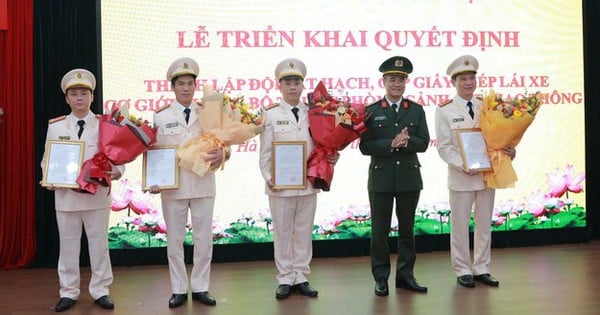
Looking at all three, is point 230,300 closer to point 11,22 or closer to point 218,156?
point 218,156

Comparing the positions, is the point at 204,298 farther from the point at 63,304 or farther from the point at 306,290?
the point at 63,304

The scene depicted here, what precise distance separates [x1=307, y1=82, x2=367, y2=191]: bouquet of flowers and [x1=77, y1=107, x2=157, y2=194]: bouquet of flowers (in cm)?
101

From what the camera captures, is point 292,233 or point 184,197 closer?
point 184,197

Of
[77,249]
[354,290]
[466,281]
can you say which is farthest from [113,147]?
→ [466,281]

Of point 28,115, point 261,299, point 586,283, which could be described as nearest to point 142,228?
point 28,115

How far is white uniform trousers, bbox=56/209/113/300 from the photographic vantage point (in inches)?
167

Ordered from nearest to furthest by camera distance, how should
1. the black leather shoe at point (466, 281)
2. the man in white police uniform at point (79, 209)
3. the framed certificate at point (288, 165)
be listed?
the man in white police uniform at point (79, 209), the framed certificate at point (288, 165), the black leather shoe at point (466, 281)

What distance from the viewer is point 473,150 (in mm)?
4551

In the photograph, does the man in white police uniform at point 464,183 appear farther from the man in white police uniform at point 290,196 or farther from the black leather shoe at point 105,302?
the black leather shoe at point 105,302

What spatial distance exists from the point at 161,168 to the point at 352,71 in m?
2.30

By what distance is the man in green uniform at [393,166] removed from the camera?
4.38m

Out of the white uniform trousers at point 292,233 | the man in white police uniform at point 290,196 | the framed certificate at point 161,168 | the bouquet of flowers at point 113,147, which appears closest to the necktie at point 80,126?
the bouquet of flowers at point 113,147

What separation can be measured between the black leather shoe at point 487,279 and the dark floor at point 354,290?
3.0 inches

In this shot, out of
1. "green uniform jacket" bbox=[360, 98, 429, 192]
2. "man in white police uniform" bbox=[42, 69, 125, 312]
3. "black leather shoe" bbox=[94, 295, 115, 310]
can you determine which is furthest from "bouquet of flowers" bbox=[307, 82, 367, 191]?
"black leather shoe" bbox=[94, 295, 115, 310]
